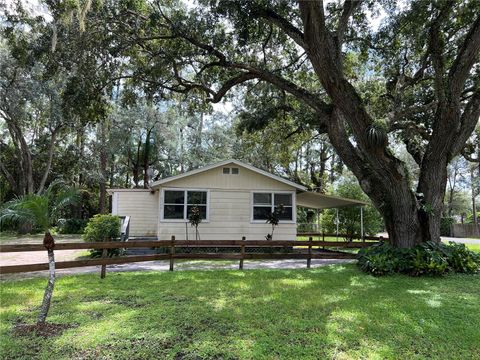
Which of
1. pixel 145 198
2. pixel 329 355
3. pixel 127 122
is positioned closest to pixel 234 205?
pixel 145 198

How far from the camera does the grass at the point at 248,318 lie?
3.95 m

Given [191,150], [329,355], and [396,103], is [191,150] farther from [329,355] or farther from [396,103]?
[329,355]

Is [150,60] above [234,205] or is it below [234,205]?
above

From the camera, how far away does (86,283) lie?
753cm

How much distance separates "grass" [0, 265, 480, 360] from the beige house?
6.14m

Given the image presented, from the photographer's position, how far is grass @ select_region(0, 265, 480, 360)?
→ 395 cm

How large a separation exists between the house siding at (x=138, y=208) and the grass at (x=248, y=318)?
9.73m

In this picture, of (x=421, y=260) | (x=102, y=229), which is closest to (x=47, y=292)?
(x=102, y=229)

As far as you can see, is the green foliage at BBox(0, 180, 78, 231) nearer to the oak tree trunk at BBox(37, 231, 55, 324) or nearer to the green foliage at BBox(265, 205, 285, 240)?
the oak tree trunk at BBox(37, 231, 55, 324)

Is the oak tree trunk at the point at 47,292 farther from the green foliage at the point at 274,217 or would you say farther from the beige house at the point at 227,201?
the green foliage at the point at 274,217

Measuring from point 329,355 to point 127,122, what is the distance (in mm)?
26800

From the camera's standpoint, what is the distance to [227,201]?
47.7ft

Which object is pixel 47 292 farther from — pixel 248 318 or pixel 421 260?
pixel 421 260

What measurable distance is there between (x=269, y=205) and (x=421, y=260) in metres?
6.95
